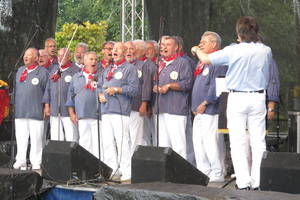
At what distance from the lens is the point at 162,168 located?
24.4 feet

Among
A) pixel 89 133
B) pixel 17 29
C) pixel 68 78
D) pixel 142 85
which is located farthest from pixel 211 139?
pixel 17 29

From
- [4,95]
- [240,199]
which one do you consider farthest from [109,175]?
[240,199]

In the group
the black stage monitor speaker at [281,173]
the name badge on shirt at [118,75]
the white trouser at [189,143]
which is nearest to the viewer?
the black stage monitor speaker at [281,173]

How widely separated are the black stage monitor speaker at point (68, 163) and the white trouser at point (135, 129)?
3.51 ft

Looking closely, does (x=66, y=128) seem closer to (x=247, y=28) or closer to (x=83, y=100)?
(x=83, y=100)

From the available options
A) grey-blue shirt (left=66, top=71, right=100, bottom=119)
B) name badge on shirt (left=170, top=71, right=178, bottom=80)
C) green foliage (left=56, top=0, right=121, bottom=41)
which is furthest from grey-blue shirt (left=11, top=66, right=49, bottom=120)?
green foliage (left=56, top=0, right=121, bottom=41)

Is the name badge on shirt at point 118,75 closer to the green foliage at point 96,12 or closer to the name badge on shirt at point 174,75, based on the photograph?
the name badge on shirt at point 174,75

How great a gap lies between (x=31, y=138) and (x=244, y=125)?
4147 mm

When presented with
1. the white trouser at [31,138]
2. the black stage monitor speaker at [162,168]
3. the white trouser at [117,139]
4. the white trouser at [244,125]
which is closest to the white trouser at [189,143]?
the white trouser at [117,139]

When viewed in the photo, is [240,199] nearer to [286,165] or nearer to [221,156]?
[286,165]

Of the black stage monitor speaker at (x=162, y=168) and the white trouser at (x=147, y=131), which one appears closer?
the black stage monitor speaker at (x=162, y=168)

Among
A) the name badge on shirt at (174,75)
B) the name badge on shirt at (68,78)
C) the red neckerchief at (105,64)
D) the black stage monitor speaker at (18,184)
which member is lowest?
the black stage monitor speaker at (18,184)

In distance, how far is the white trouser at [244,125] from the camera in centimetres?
745

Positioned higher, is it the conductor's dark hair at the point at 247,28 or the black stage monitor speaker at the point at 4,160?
the conductor's dark hair at the point at 247,28
